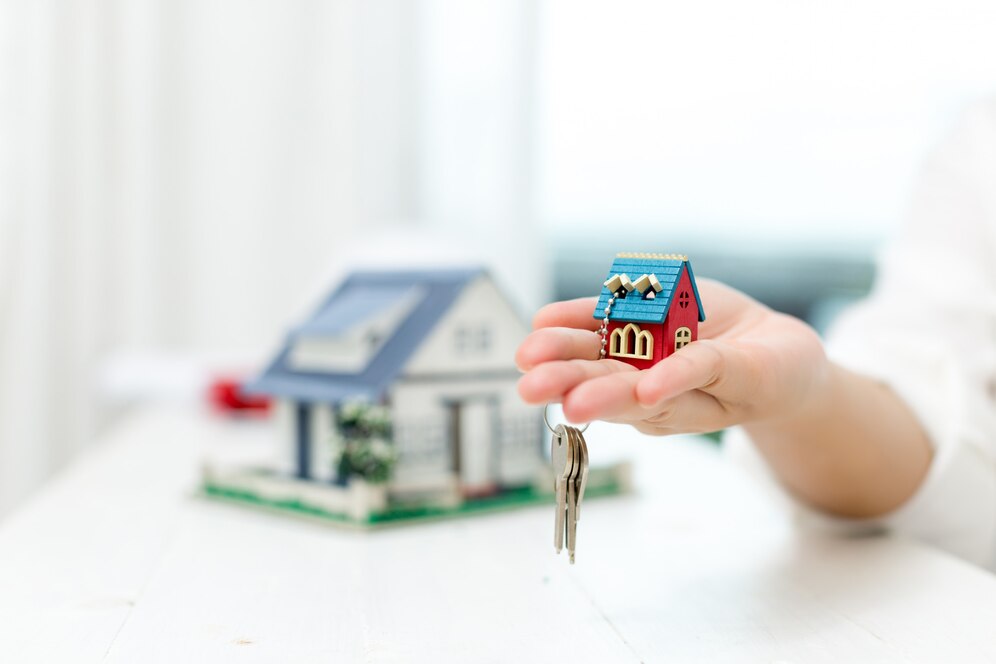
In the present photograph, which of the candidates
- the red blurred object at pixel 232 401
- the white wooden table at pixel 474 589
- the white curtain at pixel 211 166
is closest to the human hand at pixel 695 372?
the white wooden table at pixel 474 589

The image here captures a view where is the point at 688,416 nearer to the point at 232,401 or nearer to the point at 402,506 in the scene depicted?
the point at 402,506

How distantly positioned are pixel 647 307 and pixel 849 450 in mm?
298

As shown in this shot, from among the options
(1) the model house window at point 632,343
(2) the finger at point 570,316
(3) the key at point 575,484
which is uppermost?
(2) the finger at point 570,316

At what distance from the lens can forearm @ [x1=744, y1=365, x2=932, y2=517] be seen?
0.70m

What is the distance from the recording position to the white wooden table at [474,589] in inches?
20.1

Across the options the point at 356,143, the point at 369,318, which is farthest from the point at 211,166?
the point at 369,318

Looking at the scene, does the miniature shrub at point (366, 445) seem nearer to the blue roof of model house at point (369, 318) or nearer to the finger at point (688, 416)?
the blue roof of model house at point (369, 318)

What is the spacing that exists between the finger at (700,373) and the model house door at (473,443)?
1.10ft

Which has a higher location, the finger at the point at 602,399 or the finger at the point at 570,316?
the finger at the point at 570,316

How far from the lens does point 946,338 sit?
0.89 metres

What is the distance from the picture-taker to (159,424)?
128 cm

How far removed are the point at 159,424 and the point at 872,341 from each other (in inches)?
35.0

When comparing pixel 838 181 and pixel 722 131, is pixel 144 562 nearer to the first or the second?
pixel 722 131

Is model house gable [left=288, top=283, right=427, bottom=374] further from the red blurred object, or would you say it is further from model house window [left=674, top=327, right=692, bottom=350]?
the red blurred object
